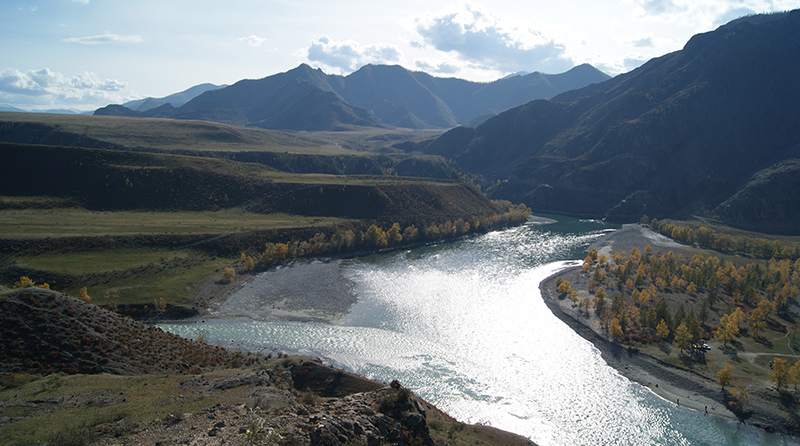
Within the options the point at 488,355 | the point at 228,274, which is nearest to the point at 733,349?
the point at 488,355

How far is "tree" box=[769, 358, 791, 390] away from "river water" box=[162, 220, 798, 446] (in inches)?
379

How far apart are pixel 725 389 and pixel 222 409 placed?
65.1 metres

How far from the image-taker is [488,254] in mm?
131000

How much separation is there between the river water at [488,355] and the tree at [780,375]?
9620 mm

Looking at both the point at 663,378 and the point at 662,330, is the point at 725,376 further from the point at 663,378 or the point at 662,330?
the point at 662,330

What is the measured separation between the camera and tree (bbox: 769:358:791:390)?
56281mm

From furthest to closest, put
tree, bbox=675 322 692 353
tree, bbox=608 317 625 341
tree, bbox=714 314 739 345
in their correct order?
tree, bbox=608 317 625 341 → tree, bbox=714 314 739 345 → tree, bbox=675 322 692 353

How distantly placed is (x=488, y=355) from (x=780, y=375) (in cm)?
3865

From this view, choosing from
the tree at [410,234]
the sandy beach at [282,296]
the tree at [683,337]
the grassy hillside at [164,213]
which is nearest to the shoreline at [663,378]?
the tree at [683,337]

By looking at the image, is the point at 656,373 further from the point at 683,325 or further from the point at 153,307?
the point at 153,307

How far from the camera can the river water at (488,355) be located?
51.6 meters

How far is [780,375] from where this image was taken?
56.4 metres

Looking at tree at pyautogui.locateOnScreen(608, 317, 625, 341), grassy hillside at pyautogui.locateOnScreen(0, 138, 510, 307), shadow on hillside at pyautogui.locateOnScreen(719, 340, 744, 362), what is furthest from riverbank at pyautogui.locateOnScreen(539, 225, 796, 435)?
grassy hillside at pyautogui.locateOnScreen(0, 138, 510, 307)

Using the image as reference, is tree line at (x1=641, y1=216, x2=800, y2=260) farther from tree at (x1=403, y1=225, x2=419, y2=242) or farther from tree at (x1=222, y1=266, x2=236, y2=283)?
tree at (x1=222, y1=266, x2=236, y2=283)
